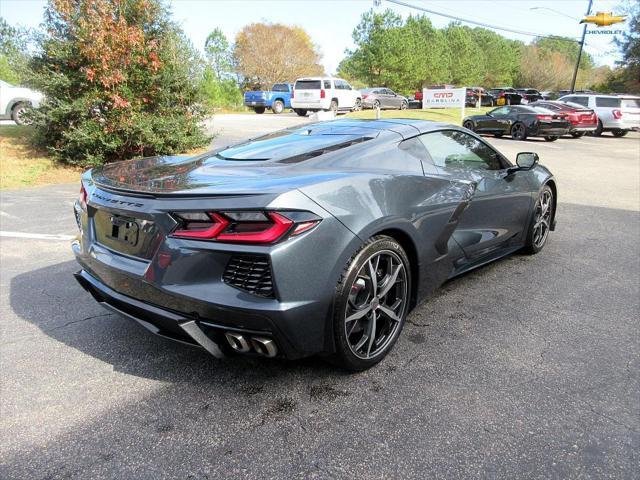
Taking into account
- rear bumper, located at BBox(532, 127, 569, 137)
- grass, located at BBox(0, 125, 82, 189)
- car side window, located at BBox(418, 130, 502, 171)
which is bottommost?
rear bumper, located at BBox(532, 127, 569, 137)

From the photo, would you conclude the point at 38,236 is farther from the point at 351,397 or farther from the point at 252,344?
the point at 351,397

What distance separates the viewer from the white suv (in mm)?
25359

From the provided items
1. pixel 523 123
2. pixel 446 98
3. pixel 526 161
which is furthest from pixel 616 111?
pixel 526 161

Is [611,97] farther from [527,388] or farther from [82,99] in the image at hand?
[527,388]

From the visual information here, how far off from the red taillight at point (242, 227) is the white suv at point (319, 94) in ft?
79.3

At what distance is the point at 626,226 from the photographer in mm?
6184

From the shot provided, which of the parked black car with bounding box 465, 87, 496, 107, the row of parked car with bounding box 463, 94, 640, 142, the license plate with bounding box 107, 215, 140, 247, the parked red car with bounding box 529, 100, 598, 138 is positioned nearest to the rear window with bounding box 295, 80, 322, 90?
the row of parked car with bounding box 463, 94, 640, 142

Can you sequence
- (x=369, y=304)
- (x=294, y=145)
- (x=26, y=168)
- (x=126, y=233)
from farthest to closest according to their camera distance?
1. (x=26, y=168)
2. (x=294, y=145)
3. (x=369, y=304)
4. (x=126, y=233)

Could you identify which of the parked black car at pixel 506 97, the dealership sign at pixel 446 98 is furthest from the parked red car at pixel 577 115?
the parked black car at pixel 506 97

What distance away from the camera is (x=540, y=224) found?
489 centimetres

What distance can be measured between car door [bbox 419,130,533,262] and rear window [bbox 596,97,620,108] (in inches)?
772

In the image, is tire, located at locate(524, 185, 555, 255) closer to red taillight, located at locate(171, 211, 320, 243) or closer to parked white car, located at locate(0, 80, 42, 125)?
red taillight, located at locate(171, 211, 320, 243)

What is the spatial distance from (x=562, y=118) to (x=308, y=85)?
13047 millimetres

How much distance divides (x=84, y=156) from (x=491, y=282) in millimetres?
9058
